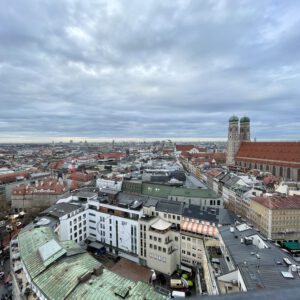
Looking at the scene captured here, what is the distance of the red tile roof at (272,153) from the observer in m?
78.6

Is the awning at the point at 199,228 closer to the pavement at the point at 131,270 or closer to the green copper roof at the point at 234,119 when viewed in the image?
the pavement at the point at 131,270

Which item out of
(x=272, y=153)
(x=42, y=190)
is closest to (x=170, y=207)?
(x=42, y=190)

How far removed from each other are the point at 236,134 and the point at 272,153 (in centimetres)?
2241

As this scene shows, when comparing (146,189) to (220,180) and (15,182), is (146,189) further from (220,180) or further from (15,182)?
(15,182)

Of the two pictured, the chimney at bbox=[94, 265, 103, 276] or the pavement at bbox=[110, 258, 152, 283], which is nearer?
the chimney at bbox=[94, 265, 103, 276]

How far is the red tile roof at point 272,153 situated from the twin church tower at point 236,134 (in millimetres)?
2744

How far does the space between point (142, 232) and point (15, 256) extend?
15.9 metres

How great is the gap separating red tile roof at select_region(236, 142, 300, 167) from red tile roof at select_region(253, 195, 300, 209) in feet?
126

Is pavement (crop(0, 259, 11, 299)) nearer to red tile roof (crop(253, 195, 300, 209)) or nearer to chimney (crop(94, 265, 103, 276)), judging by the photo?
chimney (crop(94, 265, 103, 276))

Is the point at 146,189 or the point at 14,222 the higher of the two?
the point at 146,189

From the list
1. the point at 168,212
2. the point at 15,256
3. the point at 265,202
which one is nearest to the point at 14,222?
the point at 15,256

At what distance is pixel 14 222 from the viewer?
44.8m

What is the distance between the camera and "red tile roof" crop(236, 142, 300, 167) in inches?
3095

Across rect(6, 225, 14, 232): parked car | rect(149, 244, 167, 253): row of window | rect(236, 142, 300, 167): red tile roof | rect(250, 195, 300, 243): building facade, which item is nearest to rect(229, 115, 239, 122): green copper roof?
rect(236, 142, 300, 167): red tile roof
